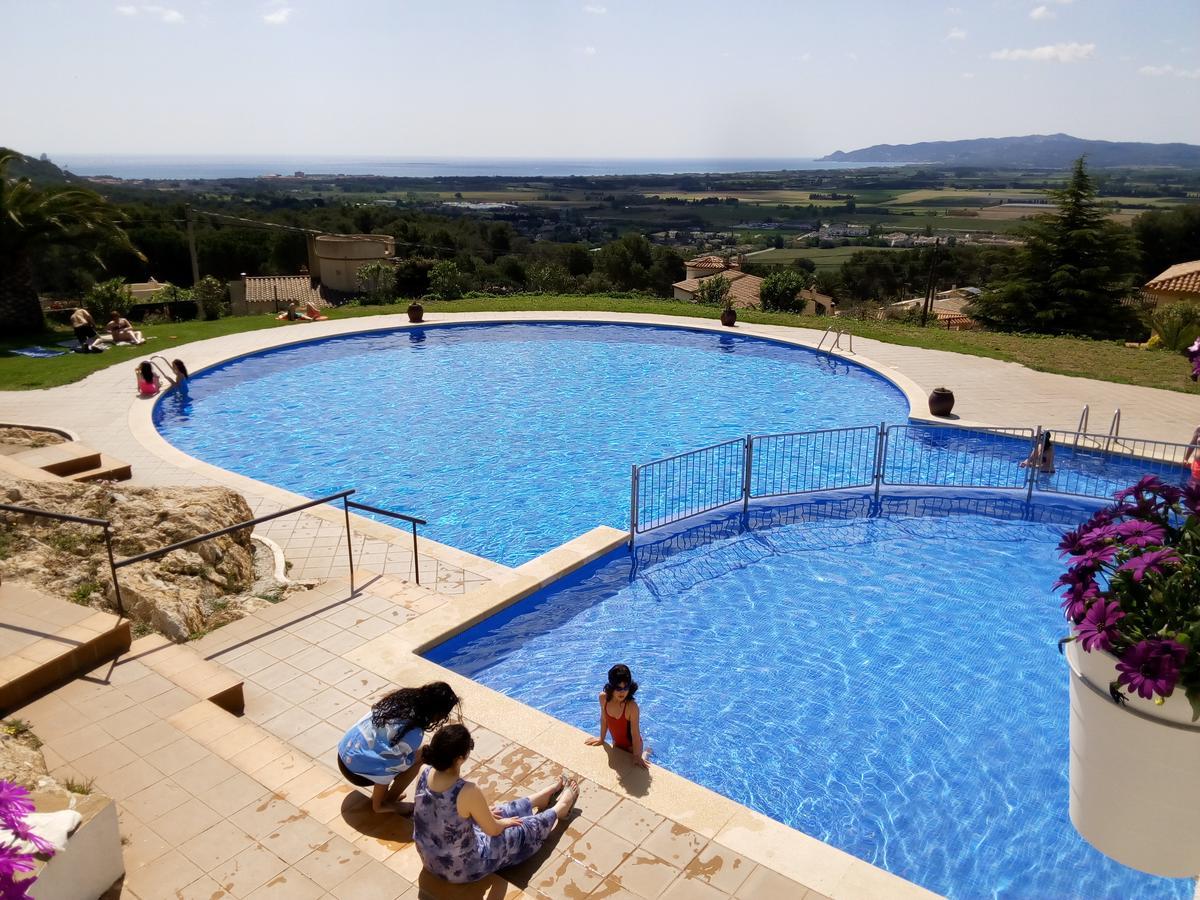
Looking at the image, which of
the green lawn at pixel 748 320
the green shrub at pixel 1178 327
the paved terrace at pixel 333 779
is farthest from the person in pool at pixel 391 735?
the green shrub at pixel 1178 327

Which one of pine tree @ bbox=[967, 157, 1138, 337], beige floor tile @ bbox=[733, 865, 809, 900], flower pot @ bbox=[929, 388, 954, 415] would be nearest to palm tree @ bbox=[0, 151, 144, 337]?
flower pot @ bbox=[929, 388, 954, 415]

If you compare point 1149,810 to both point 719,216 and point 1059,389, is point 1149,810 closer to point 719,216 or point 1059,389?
point 1059,389

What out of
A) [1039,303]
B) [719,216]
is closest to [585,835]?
[1039,303]

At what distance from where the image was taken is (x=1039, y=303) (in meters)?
35.4

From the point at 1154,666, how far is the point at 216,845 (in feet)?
15.6

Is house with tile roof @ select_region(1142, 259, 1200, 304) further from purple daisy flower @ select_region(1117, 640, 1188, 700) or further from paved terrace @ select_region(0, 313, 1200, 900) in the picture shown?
purple daisy flower @ select_region(1117, 640, 1188, 700)

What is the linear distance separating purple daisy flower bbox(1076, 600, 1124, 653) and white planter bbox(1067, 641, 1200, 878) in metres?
0.05

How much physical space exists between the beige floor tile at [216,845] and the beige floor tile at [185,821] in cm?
4

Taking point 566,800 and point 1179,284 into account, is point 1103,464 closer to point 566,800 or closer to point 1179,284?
point 566,800

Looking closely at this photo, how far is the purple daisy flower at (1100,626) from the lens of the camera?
2361mm

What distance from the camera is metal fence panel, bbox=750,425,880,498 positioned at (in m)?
13.5

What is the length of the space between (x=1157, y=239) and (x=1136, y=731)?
73.7 meters

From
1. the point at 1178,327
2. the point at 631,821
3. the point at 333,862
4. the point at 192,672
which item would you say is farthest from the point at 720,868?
the point at 1178,327

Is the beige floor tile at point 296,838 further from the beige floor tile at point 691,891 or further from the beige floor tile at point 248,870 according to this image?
the beige floor tile at point 691,891
